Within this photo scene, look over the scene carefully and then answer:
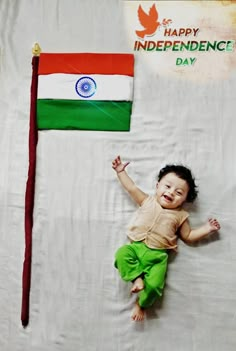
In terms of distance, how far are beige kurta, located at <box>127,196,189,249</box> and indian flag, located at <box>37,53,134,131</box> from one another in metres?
0.26

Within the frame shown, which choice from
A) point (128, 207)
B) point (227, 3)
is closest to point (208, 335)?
point (128, 207)

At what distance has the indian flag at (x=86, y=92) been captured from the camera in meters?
1.35

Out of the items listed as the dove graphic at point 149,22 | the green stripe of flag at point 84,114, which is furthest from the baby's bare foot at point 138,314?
the dove graphic at point 149,22

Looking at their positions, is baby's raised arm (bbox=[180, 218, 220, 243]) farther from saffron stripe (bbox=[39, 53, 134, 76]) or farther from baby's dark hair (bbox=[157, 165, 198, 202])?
saffron stripe (bbox=[39, 53, 134, 76])

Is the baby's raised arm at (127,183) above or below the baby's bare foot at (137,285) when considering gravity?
above

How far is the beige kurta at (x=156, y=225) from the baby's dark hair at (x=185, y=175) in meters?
0.05

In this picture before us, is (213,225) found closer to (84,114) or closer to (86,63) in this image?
(84,114)

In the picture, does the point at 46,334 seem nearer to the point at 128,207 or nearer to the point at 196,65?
the point at 128,207

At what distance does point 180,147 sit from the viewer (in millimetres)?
1321

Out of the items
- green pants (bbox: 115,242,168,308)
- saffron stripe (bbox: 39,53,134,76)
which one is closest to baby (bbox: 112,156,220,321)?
green pants (bbox: 115,242,168,308)

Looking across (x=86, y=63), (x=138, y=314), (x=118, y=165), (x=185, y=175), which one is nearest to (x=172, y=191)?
(x=185, y=175)

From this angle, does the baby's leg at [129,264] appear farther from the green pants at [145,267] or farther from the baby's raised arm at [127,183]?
the baby's raised arm at [127,183]

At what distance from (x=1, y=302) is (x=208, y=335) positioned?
22.5 inches

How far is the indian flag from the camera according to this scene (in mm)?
1353
